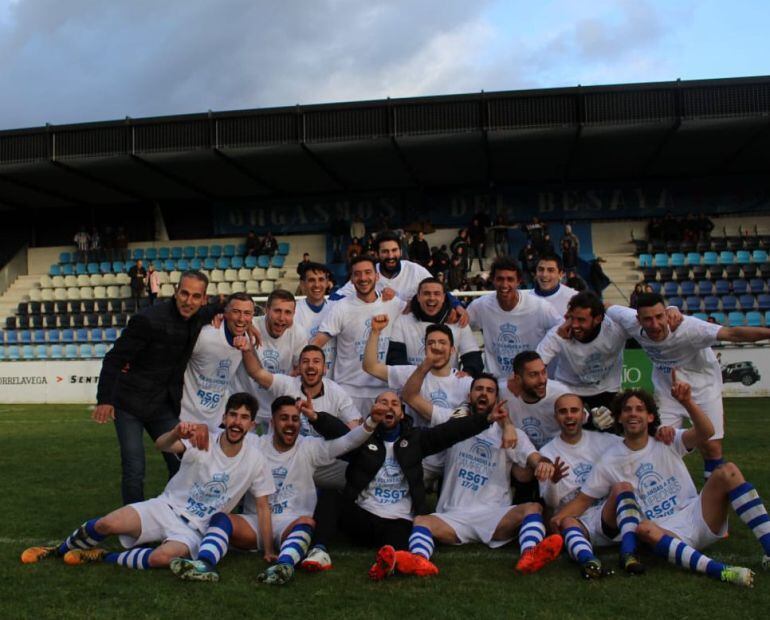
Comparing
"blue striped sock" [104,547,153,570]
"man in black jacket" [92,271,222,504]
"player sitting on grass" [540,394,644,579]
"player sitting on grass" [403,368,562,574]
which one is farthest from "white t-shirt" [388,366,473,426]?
"blue striped sock" [104,547,153,570]

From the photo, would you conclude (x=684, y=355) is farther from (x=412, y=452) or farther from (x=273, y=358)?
(x=273, y=358)

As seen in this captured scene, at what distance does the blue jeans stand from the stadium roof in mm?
14644

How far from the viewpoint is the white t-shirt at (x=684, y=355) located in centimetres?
599

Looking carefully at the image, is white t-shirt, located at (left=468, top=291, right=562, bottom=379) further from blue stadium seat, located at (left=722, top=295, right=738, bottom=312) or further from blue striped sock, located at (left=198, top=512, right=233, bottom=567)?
blue stadium seat, located at (left=722, top=295, right=738, bottom=312)

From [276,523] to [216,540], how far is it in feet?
1.78

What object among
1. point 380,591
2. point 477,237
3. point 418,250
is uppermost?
point 477,237

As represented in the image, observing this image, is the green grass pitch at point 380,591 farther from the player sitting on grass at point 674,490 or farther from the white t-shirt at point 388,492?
the white t-shirt at point 388,492

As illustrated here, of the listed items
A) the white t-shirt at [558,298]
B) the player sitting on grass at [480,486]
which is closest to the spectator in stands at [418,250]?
the white t-shirt at [558,298]

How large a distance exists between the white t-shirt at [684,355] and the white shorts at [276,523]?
9.65 feet

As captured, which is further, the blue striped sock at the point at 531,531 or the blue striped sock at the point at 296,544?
the blue striped sock at the point at 531,531

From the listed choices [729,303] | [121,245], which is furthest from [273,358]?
[121,245]

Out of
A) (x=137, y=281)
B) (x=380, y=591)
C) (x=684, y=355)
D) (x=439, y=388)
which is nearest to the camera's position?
(x=380, y=591)

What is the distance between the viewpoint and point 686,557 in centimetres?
450

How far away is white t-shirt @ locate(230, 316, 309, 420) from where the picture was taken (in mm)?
6637
